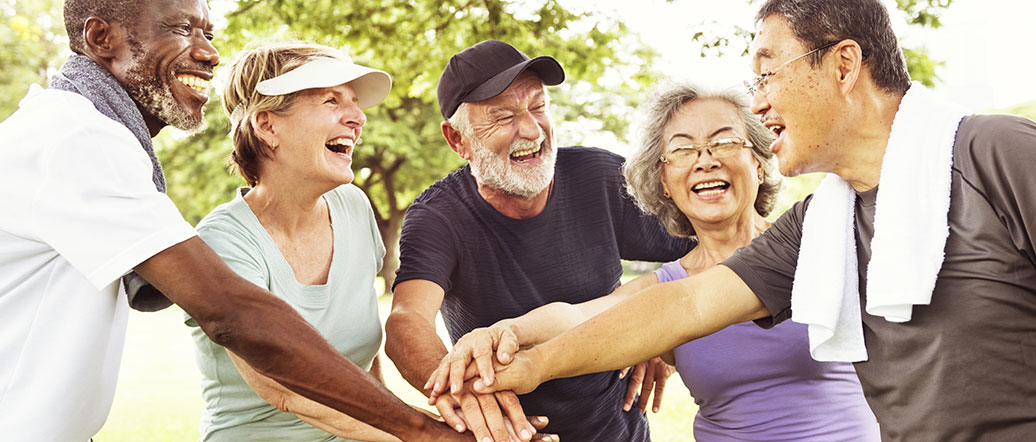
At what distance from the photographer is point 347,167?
117 inches

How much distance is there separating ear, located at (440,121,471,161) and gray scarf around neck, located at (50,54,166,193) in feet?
4.48

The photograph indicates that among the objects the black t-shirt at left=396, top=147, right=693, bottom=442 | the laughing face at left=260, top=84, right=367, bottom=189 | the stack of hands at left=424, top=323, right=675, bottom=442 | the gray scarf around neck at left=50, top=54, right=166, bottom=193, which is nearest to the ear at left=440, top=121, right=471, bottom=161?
the black t-shirt at left=396, top=147, right=693, bottom=442

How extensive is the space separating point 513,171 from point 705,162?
76cm

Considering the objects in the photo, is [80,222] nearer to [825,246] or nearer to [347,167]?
[347,167]

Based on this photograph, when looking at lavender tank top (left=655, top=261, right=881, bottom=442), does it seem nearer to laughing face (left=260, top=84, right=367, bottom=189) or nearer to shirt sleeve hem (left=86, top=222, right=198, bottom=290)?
laughing face (left=260, top=84, right=367, bottom=189)

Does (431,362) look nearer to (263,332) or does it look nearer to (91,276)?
(263,332)

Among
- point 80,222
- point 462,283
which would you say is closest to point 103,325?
point 80,222

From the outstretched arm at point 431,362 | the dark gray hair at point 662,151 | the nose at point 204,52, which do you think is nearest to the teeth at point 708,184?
the dark gray hair at point 662,151

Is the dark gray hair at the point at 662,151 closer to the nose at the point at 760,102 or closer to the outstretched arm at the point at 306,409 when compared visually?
the nose at the point at 760,102

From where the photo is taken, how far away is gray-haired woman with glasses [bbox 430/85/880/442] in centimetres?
271

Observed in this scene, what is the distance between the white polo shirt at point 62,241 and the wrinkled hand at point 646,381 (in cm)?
198

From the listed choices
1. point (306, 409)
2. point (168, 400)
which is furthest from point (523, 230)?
point (168, 400)

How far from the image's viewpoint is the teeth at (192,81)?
2.44 m

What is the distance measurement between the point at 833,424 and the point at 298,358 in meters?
1.77
